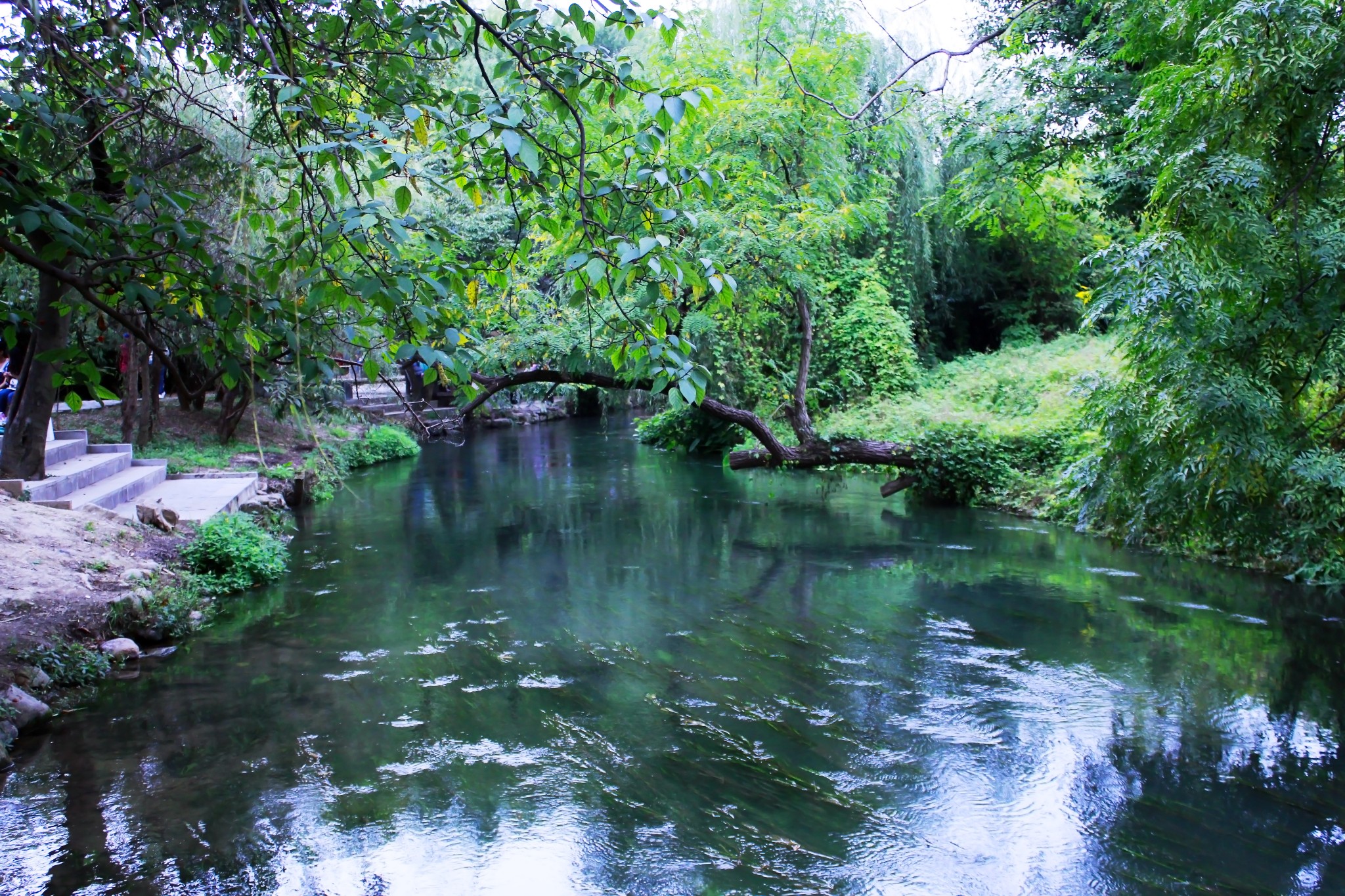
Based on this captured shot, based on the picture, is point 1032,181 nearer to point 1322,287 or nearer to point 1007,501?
point 1007,501

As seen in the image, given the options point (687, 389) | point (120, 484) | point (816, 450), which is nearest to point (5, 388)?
point (120, 484)

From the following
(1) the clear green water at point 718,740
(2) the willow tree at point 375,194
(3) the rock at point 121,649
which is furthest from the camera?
(3) the rock at point 121,649

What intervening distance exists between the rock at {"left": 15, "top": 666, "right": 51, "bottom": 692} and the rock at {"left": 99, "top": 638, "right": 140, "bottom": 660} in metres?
0.55

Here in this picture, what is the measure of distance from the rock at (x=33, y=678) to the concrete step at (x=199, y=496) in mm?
3335

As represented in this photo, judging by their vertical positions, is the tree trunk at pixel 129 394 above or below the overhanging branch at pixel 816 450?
above

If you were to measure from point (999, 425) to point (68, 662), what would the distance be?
1155cm

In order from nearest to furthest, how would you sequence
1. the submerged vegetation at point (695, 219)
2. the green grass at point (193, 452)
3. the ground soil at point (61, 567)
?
the submerged vegetation at point (695, 219)
the ground soil at point (61, 567)
the green grass at point (193, 452)

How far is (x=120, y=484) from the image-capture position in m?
10.6

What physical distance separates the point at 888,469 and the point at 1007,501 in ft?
8.70

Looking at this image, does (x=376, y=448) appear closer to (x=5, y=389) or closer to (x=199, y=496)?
(x=5, y=389)

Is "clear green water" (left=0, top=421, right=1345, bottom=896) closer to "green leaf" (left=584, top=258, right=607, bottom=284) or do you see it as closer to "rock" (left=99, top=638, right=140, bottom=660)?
"rock" (left=99, top=638, right=140, bottom=660)

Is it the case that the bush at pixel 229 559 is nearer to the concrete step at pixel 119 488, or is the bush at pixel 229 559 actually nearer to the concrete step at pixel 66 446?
the concrete step at pixel 119 488

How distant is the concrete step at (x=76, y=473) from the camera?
9125 millimetres

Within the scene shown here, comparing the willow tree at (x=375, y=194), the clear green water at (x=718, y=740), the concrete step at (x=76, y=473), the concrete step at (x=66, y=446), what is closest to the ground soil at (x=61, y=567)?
the clear green water at (x=718, y=740)
